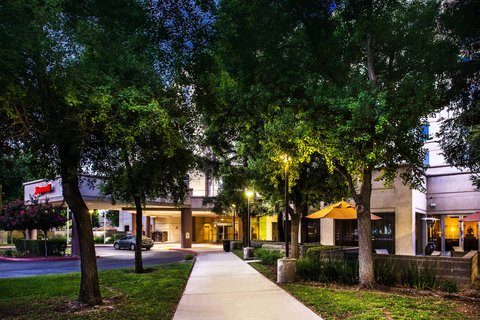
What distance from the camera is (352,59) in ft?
47.1

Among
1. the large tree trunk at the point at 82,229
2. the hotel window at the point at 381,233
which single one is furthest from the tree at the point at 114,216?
the large tree trunk at the point at 82,229

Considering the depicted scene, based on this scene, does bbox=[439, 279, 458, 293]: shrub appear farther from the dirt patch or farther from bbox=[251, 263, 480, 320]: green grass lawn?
the dirt patch

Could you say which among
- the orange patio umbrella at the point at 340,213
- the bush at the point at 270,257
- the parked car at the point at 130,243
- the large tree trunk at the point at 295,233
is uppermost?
the orange patio umbrella at the point at 340,213

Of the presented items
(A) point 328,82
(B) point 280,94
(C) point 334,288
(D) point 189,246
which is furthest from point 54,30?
(D) point 189,246

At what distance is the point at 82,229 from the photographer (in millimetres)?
10570

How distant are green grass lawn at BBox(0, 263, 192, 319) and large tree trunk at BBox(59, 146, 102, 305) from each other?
0.43 meters

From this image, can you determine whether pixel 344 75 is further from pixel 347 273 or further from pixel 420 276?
pixel 420 276

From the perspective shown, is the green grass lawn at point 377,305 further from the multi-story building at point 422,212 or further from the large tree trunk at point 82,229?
the multi-story building at point 422,212

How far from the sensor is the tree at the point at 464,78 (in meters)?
13.2

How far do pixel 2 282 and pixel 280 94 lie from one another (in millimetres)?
12149

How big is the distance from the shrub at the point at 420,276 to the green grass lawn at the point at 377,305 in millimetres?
873

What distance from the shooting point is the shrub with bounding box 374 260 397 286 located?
42.1 feet

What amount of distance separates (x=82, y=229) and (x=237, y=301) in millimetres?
4291

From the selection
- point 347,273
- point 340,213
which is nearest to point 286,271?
point 347,273
